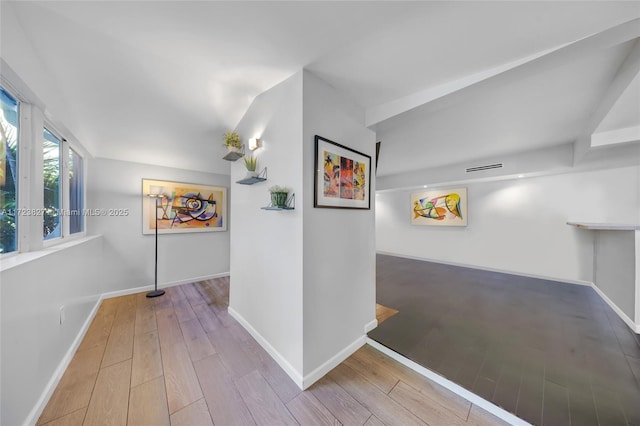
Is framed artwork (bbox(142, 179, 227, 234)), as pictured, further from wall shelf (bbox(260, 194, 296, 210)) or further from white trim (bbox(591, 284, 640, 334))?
white trim (bbox(591, 284, 640, 334))

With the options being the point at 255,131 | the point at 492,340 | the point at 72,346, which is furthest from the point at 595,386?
the point at 72,346

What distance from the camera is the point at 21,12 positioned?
123 cm

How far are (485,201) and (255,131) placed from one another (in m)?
5.01

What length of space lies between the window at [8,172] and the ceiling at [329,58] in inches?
14.5

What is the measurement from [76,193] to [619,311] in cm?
→ 717

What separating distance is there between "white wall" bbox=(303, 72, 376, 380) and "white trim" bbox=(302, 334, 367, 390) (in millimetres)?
21

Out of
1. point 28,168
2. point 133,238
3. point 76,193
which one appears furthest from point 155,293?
point 28,168

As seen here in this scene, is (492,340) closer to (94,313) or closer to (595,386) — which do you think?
(595,386)

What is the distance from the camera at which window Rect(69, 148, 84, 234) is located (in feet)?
7.92

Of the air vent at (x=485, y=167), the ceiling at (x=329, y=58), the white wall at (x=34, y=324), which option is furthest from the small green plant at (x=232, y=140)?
the air vent at (x=485, y=167)

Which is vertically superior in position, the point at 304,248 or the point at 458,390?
the point at 304,248

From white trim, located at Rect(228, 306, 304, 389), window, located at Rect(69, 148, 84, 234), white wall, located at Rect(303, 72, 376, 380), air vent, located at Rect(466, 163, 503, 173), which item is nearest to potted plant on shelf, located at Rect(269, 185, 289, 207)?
white wall, located at Rect(303, 72, 376, 380)

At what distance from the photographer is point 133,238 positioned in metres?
3.23

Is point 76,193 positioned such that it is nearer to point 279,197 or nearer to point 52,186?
point 52,186
